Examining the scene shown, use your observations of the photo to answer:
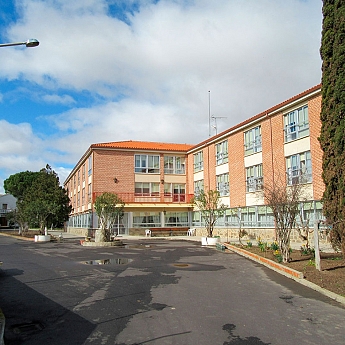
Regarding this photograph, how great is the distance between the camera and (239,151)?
104 ft

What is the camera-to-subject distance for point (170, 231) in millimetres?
38438

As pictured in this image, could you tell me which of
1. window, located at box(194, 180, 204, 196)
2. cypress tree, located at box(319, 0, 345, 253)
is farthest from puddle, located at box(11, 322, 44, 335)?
window, located at box(194, 180, 204, 196)

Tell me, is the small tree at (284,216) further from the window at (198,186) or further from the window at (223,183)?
the window at (198,186)

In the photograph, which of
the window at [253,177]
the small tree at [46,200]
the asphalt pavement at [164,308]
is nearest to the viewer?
the asphalt pavement at [164,308]

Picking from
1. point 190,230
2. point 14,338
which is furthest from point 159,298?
point 190,230

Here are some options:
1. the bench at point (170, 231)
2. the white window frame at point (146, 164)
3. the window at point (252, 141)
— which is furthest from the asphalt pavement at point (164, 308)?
the white window frame at point (146, 164)

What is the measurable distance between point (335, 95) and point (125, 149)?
29153mm

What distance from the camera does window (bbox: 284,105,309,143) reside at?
2445 cm

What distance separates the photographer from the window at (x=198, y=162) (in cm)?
3916

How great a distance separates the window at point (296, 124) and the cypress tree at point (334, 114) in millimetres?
11644

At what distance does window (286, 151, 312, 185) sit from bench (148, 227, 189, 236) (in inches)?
632

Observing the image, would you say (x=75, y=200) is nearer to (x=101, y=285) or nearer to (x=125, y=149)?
(x=125, y=149)

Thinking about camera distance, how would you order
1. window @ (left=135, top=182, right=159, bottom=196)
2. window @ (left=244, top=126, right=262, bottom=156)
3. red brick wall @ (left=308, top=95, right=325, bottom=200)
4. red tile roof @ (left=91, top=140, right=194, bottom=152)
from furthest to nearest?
window @ (left=135, top=182, right=159, bottom=196)
red tile roof @ (left=91, top=140, right=194, bottom=152)
window @ (left=244, top=126, right=262, bottom=156)
red brick wall @ (left=308, top=95, right=325, bottom=200)

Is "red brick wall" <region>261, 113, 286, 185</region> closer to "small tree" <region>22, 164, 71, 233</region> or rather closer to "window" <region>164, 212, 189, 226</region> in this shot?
"window" <region>164, 212, 189, 226</region>
